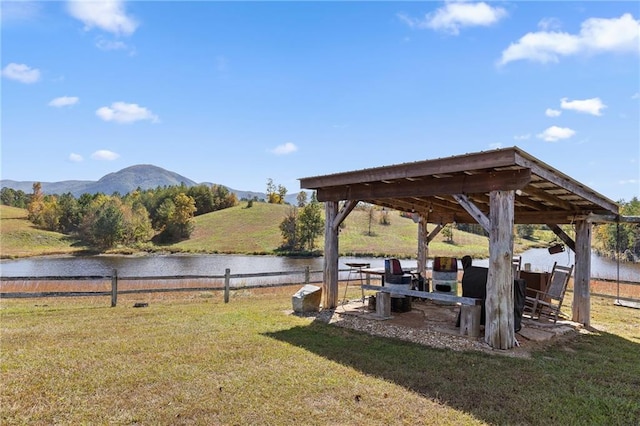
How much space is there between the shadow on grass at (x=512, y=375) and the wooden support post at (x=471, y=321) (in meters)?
0.91

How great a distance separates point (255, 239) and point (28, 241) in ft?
84.8

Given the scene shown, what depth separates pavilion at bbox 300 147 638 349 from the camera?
562 centimetres

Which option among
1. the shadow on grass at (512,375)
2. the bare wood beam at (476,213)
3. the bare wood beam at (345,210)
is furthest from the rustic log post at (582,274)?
the bare wood beam at (345,210)

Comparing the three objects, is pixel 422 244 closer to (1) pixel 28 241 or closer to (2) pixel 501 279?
(2) pixel 501 279

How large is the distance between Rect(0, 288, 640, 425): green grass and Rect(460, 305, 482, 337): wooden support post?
0.91m

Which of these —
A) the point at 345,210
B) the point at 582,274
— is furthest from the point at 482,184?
the point at 582,274

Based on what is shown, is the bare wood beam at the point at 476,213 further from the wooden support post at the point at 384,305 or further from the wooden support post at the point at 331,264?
the wooden support post at the point at 331,264

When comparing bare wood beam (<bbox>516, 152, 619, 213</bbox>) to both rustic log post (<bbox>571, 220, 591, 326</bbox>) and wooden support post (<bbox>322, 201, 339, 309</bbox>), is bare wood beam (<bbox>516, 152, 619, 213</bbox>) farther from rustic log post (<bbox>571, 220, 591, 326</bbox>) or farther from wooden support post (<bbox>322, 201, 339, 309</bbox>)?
wooden support post (<bbox>322, 201, 339, 309</bbox>)

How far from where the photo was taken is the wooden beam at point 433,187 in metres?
5.68

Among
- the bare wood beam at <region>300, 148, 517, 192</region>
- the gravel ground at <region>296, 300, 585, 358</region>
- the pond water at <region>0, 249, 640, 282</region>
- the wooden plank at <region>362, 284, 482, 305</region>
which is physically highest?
the bare wood beam at <region>300, 148, 517, 192</region>

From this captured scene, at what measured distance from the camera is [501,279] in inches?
222

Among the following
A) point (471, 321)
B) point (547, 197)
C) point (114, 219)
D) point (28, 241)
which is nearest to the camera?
point (471, 321)

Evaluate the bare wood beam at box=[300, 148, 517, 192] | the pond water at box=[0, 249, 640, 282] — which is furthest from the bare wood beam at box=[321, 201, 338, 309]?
the pond water at box=[0, 249, 640, 282]

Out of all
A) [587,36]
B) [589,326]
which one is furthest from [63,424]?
[587,36]
